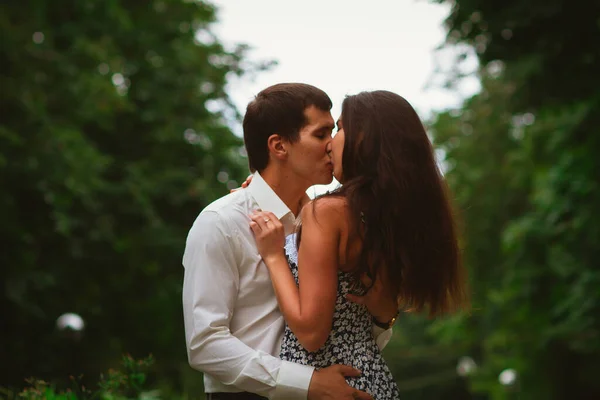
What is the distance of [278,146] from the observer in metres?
3.96

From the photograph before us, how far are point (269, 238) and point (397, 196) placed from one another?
0.58m

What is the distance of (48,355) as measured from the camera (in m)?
16.1

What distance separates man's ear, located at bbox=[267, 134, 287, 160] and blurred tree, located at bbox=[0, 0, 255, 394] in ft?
32.3

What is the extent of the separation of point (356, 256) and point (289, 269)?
294 mm

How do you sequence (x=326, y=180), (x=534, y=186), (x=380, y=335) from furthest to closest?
(x=534, y=186), (x=326, y=180), (x=380, y=335)

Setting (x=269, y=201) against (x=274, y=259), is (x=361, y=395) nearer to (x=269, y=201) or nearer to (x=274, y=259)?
(x=274, y=259)

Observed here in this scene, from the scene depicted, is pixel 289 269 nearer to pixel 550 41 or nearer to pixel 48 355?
pixel 550 41

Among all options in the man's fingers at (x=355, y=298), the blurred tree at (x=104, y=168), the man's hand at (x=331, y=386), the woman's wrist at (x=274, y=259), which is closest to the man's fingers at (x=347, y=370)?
the man's hand at (x=331, y=386)

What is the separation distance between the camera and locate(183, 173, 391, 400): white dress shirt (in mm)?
3527

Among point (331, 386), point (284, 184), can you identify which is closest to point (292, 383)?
point (331, 386)

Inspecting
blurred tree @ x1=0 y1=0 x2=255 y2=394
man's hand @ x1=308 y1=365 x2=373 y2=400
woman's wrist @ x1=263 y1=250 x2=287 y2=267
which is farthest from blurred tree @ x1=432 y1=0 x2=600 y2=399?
blurred tree @ x1=0 y1=0 x2=255 y2=394

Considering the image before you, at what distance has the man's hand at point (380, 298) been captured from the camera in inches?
144

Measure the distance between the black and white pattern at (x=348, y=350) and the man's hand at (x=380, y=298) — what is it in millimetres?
36

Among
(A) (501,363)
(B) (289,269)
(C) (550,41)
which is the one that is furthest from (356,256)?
(A) (501,363)
